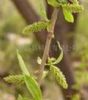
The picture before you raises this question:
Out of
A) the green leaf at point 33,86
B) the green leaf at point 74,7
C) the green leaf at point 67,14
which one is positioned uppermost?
the green leaf at point 74,7

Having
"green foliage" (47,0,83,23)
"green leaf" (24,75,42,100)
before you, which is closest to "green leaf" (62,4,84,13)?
"green foliage" (47,0,83,23)

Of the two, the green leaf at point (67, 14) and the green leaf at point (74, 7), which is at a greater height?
the green leaf at point (74, 7)

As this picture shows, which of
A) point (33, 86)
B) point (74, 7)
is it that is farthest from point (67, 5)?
point (33, 86)

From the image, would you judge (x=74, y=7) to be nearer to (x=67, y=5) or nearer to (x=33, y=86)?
(x=67, y=5)

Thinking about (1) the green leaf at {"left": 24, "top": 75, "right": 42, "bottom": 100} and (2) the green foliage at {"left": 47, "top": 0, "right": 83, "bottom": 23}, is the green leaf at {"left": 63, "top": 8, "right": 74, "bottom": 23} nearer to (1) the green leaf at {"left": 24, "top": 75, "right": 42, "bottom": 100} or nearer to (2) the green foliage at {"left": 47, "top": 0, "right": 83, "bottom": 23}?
(2) the green foliage at {"left": 47, "top": 0, "right": 83, "bottom": 23}

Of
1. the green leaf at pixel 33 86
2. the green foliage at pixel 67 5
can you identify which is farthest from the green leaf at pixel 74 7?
the green leaf at pixel 33 86

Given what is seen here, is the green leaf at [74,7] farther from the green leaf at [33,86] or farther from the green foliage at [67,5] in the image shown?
the green leaf at [33,86]

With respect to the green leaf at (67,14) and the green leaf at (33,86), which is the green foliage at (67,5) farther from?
the green leaf at (33,86)

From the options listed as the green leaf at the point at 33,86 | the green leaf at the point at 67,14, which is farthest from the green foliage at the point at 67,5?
the green leaf at the point at 33,86

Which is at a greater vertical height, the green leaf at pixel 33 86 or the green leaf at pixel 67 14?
the green leaf at pixel 67 14

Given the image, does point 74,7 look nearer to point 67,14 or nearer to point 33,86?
point 67,14

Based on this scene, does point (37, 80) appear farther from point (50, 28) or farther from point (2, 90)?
point (2, 90)
